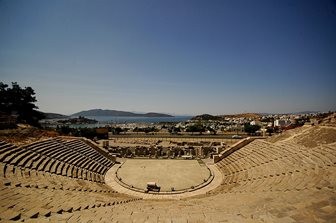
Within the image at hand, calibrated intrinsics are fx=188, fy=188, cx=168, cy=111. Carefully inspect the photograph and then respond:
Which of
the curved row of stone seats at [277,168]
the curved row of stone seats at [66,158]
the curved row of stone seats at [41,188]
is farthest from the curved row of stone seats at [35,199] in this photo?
the curved row of stone seats at [277,168]

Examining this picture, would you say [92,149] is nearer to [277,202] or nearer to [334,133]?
[277,202]

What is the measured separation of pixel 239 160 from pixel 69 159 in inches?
822

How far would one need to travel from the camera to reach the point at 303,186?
11.9m

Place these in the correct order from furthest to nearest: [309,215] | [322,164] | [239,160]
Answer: [239,160] → [322,164] → [309,215]

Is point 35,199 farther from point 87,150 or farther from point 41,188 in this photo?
point 87,150

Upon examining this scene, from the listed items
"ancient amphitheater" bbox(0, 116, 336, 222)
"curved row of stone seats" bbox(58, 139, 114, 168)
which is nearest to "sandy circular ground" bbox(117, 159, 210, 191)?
"ancient amphitheater" bbox(0, 116, 336, 222)

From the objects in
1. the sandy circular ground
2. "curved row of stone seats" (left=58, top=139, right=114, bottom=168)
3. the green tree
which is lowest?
the sandy circular ground

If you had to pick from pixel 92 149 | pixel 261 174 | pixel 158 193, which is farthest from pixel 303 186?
pixel 92 149

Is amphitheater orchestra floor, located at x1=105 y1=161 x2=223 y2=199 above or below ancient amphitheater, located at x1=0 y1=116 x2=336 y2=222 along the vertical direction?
below

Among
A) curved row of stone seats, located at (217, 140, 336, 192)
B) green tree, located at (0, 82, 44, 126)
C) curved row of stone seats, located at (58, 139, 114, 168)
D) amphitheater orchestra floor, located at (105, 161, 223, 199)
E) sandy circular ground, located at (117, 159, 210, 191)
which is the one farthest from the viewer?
green tree, located at (0, 82, 44, 126)

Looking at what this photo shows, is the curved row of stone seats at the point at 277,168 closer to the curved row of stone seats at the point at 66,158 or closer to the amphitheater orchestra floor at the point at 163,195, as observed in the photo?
the amphitheater orchestra floor at the point at 163,195

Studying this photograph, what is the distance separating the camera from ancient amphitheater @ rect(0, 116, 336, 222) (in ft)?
27.5

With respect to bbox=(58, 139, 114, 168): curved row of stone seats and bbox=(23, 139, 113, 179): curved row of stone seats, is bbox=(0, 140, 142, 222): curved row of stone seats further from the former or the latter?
bbox=(58, 139, 114, 168): curved row of stone seats

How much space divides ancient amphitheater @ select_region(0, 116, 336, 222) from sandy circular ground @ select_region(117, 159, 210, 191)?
1437 mm
